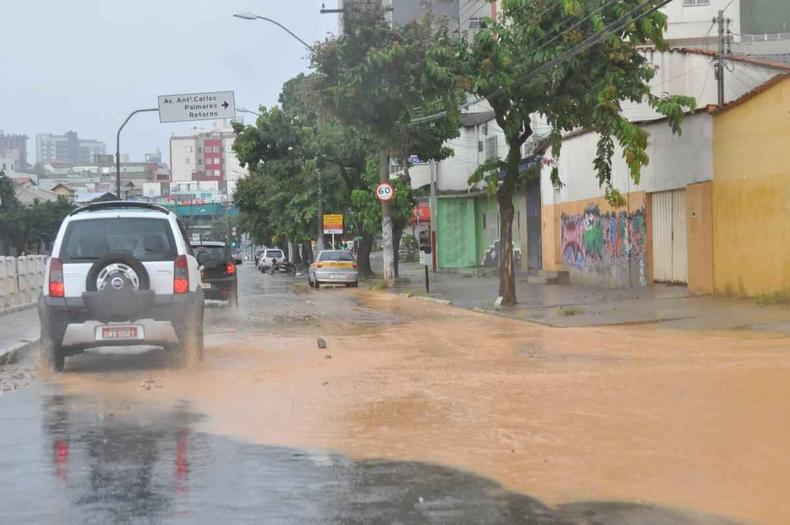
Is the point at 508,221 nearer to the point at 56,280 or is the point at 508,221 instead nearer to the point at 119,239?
the point at 119,239

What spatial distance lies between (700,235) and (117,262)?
48.8 ft

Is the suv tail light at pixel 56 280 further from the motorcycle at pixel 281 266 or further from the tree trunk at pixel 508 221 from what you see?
the motorcycle at pixel 281 266

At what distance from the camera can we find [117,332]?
1221cm

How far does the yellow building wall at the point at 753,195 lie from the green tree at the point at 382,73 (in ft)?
19.7

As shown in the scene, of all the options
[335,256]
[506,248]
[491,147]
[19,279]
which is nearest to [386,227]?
[335,256]

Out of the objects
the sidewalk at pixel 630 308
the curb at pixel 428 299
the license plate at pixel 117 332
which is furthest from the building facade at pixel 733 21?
the license plate at pixel 117 332

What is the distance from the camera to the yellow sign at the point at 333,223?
4959 cm

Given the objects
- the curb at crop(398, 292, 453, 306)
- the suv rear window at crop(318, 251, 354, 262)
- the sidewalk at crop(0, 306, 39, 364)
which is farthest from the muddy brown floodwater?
the suv rear window at crop(318, 251, 354, 262)

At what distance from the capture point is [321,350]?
14.9 m

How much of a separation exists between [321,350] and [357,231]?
35440 millimetres

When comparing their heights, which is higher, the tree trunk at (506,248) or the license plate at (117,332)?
the tree trunk at (506,248)

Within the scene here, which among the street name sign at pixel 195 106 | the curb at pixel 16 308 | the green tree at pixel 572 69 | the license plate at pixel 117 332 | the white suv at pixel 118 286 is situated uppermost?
the street name sign at pixel 195 106

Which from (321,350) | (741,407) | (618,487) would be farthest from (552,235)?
(618,487)

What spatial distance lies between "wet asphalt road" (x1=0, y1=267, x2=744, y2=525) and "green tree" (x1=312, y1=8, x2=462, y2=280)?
1391 cm
